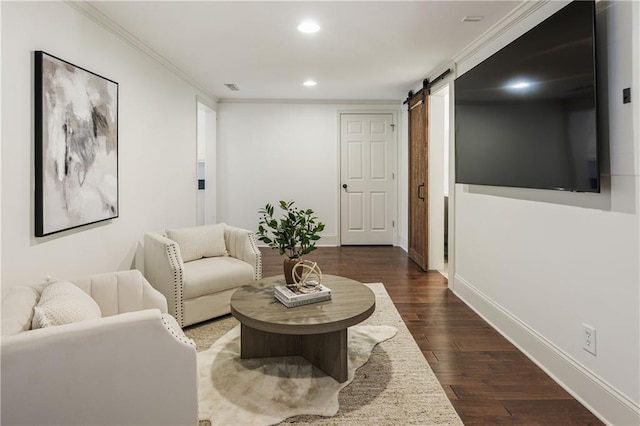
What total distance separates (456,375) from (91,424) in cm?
188

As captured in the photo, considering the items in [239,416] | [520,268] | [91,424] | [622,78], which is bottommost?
[239,416]

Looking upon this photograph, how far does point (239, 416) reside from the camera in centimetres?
184

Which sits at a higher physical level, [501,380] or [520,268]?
[520,268]

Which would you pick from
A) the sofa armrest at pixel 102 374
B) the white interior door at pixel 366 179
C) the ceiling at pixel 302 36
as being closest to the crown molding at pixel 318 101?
the white interior door at pixel 366 179

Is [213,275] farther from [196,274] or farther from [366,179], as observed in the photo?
[366,179]

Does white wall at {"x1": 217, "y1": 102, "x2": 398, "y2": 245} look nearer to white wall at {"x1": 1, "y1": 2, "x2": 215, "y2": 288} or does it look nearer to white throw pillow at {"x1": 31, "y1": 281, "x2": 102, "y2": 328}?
white wall at {"x1": 1, "y1": 2, "x2": 215, "y2": 288}

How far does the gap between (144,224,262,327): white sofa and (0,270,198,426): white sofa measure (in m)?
1.26

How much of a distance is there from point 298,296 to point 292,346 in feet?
1.42

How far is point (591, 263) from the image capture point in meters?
1.96

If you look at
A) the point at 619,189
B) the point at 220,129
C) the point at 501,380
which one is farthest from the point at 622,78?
the point at 220,129

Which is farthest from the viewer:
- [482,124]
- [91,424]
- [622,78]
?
[482,124]

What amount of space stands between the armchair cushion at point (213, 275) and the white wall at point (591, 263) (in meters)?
2.09

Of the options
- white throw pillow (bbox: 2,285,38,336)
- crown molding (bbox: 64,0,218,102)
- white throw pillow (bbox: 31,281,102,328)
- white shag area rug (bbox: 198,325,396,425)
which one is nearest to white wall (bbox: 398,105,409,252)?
crown molding (bbox: 64,0,218,102)

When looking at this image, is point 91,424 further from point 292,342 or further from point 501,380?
point 501,380
